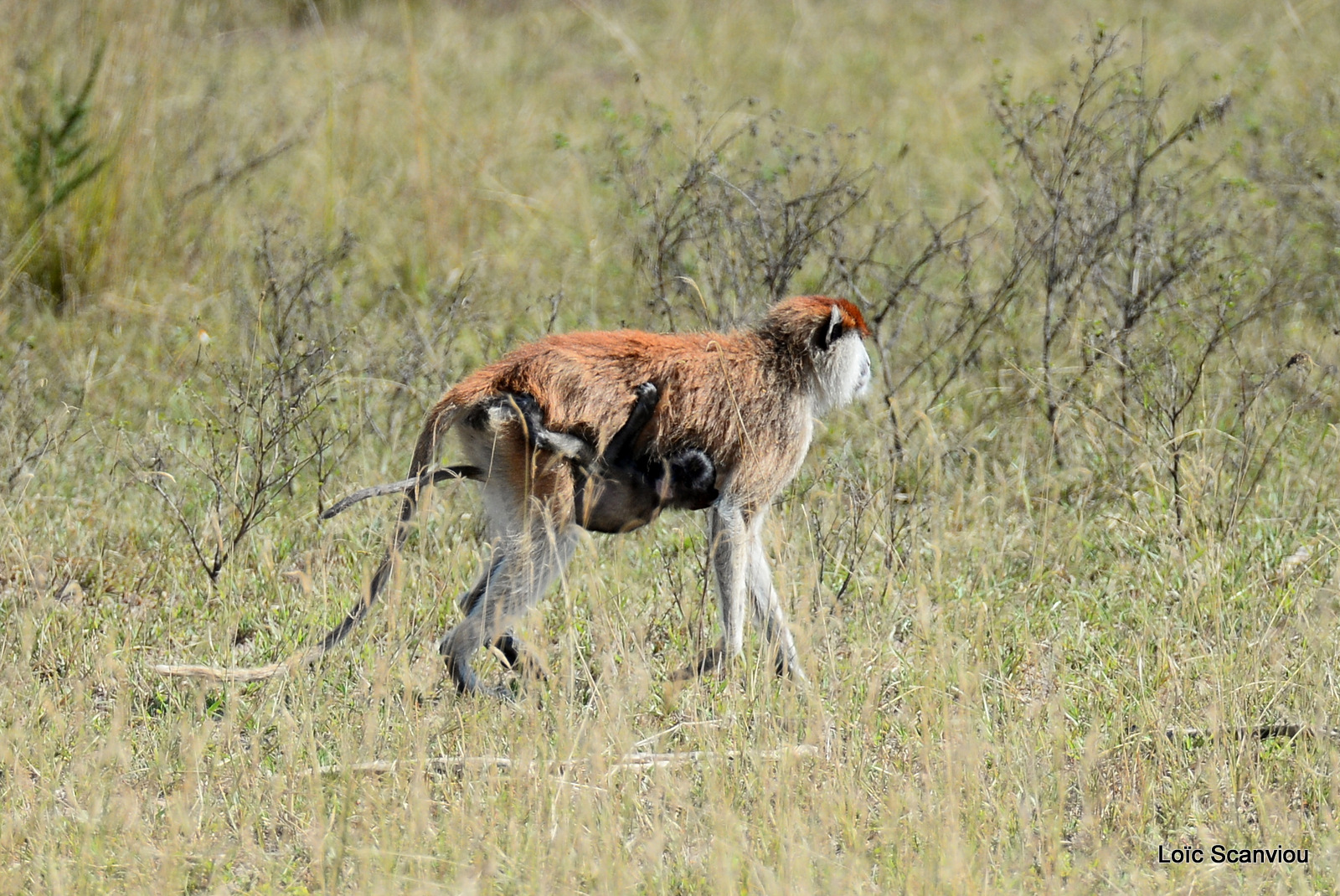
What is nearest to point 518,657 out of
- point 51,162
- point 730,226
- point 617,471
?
Result: point 617,471

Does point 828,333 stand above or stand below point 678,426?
above

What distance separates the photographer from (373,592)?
4.13 metres

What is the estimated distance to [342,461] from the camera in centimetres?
567

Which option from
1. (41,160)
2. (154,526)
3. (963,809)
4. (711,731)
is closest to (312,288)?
(41,160)

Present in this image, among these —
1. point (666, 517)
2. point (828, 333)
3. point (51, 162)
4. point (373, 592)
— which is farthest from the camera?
point (51, 162)

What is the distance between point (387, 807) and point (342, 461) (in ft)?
7.96

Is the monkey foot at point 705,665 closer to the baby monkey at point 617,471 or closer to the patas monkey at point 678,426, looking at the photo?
the patas monkey at point 678,426

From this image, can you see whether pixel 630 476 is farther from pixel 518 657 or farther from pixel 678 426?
pixel 518 657

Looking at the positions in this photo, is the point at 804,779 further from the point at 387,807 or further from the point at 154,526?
the point at 154,526

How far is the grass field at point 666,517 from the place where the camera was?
3406 millimetres

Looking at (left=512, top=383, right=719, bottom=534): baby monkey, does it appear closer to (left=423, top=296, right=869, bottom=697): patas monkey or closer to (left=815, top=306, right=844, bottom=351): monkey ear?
(left=423, top=296, right=869, bottom=697): patas monkey

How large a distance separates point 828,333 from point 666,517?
136 centimetres

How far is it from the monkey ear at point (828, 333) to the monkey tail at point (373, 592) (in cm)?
124

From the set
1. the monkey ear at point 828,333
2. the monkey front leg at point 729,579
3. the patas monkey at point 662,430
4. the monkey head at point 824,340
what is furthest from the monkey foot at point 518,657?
the monkey ear at point 828,333
